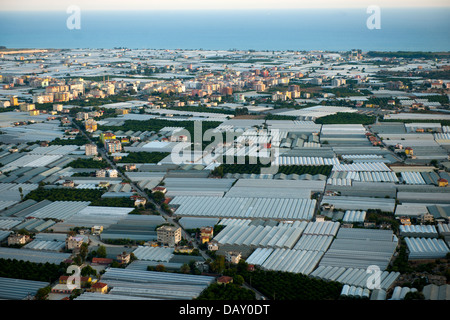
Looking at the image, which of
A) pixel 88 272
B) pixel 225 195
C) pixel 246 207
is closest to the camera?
pixel 88 272

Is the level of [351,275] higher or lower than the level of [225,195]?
lower

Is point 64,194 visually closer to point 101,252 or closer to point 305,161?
point 101,252

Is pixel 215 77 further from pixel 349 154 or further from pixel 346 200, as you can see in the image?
pixel 346 200

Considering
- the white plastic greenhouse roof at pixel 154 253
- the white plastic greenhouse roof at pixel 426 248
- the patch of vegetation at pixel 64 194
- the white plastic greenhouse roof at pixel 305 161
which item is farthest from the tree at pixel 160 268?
the white plastic greenhouse roof at pixel 305 161

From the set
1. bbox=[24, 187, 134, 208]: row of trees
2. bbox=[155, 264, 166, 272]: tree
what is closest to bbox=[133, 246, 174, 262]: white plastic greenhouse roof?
bbox=[155, 264, 166, 272]: tree

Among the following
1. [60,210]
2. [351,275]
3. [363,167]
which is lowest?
[351,275]

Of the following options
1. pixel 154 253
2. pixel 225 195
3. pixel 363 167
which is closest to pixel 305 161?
pixel 363 167

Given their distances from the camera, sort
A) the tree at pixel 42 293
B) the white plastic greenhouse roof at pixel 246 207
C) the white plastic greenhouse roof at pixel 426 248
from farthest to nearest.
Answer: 1. the white plastic greenhouse roof at pixel 246 207
2. the white plastic greenhouse roof at pixel 426 248
3. the tree at pixel 42 293

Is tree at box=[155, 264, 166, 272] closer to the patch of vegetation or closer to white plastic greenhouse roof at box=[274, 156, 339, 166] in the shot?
the patch of vegetation

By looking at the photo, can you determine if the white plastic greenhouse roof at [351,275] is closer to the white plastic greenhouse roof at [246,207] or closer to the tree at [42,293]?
the white plastic greenhouse roof at [246,207]
